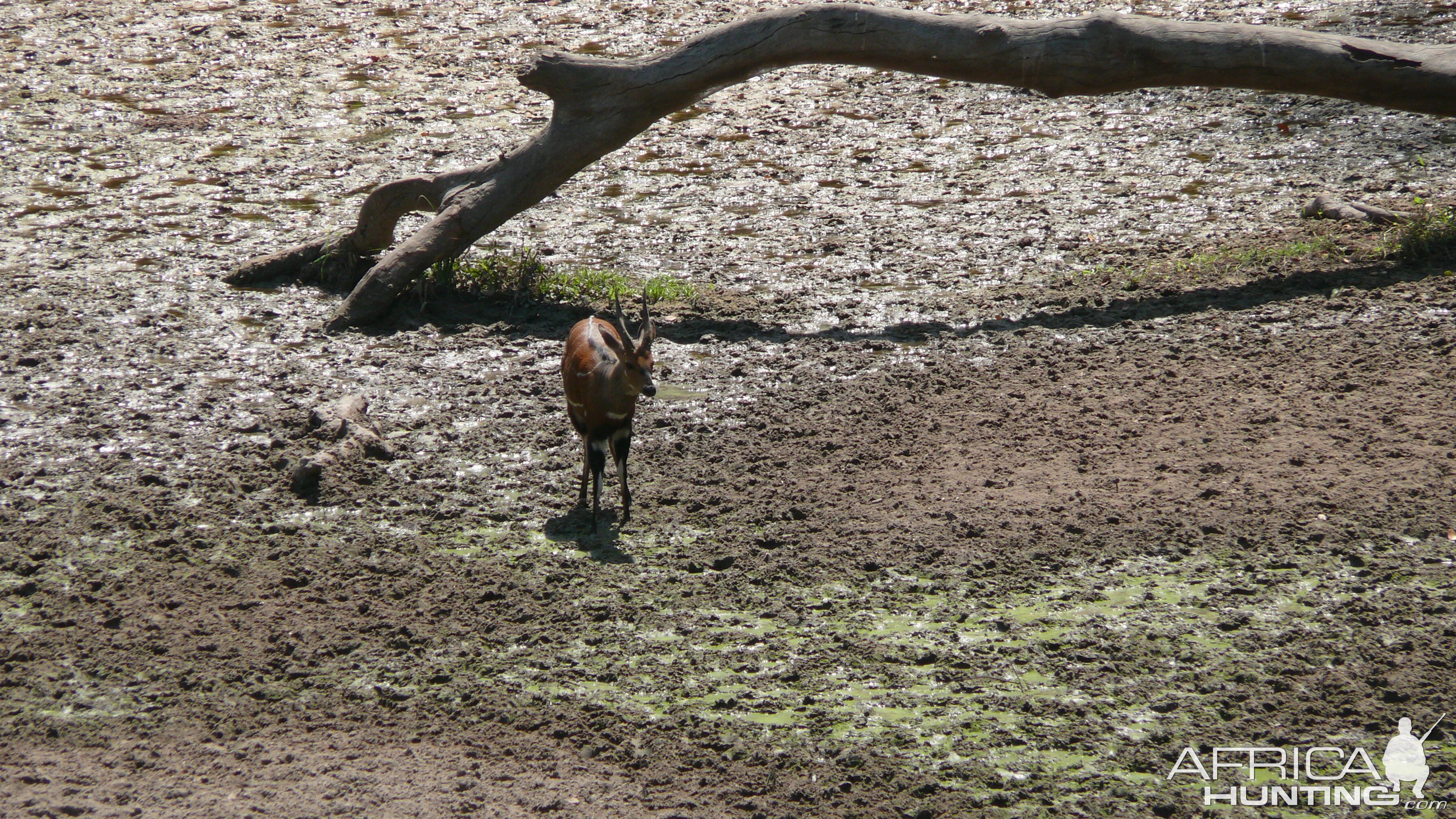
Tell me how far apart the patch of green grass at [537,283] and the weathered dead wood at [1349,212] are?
13.4 ft

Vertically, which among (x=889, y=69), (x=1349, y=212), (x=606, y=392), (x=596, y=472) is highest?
(x=889, y=69)

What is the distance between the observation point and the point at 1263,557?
4953mm

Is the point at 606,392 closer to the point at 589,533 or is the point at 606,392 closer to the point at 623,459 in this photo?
the point at 623,459

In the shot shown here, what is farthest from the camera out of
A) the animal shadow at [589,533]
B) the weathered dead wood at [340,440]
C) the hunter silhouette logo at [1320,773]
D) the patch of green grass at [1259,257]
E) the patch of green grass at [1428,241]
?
the patch of green grass at [1259,257]

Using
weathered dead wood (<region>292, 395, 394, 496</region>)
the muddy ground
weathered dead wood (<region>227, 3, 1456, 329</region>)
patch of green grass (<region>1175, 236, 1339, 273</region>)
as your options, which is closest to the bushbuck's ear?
the muddy ground

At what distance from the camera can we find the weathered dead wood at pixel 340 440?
5809mm

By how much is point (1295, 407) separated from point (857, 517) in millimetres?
2268

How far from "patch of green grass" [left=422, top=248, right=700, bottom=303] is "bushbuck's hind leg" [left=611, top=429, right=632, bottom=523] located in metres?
2.27

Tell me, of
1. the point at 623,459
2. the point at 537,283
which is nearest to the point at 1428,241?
the point at 623,459

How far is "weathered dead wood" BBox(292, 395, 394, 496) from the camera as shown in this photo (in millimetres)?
5809

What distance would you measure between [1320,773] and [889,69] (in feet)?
17.6

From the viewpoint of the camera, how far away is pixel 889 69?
26.2ft

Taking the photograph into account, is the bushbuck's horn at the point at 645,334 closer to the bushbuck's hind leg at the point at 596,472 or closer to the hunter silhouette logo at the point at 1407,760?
the bushbuck's hind leg at the point at 596,472

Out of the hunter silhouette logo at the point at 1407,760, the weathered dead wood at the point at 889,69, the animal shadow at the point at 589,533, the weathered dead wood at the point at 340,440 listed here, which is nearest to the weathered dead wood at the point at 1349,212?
the weathered dead wood at the point at 889,69
